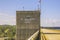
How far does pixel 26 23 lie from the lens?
2100 centimetres

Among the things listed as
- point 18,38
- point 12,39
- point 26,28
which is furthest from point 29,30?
point 12,39

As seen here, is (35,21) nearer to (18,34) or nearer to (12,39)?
(18,34)

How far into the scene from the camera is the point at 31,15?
20625mm

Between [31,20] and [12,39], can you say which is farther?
[12,39]

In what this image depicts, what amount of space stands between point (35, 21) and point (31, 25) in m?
0.76

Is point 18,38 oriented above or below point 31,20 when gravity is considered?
below

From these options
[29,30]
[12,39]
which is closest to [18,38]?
[29,30]

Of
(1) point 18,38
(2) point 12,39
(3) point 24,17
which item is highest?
(3) point 24,17

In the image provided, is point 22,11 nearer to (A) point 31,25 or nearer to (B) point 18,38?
(A) point 31,25

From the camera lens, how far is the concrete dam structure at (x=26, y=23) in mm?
20688

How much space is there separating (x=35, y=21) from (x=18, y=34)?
→ 112 inches

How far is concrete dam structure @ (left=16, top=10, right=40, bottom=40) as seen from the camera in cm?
2069

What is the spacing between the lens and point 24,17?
68.3 ft

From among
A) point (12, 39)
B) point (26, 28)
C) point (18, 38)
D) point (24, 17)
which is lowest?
point (12, 39)
